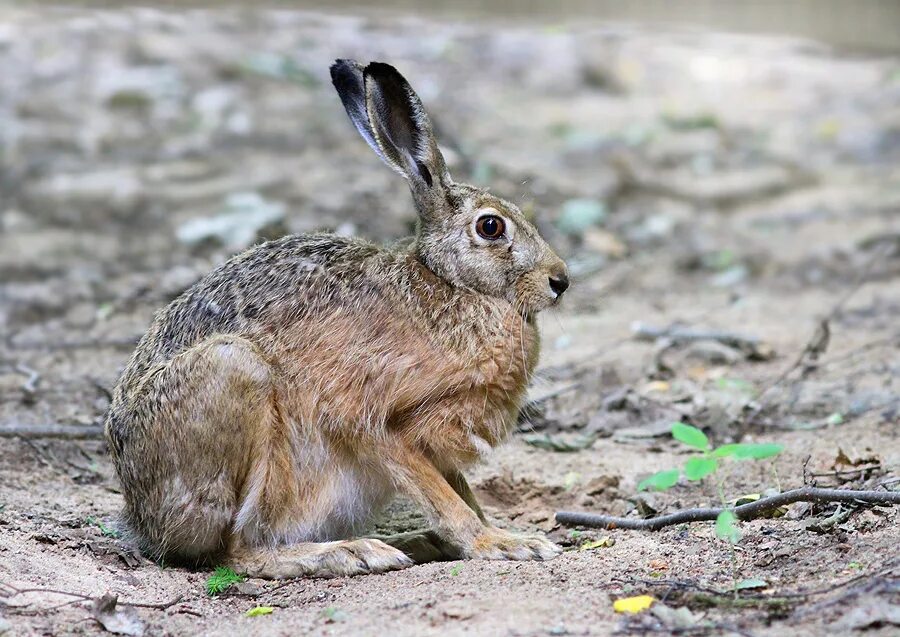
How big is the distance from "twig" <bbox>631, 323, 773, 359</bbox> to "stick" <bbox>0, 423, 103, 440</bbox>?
372cm

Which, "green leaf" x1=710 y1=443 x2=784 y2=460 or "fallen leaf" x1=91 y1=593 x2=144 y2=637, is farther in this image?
"fallen leaf" x1=91 y1=593 x2=144 y2=637

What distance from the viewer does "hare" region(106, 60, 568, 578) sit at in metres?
4.73

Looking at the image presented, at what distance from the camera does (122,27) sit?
13883 millimetres

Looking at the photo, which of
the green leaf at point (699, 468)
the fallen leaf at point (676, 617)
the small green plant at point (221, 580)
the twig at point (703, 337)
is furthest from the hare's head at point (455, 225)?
the twig at point (703, 337)

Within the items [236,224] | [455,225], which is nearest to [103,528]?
[455,225]

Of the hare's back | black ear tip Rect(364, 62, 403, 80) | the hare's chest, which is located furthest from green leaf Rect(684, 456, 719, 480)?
black ear tip Rect(364, 62, 403, 80)

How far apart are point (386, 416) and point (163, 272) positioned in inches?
186

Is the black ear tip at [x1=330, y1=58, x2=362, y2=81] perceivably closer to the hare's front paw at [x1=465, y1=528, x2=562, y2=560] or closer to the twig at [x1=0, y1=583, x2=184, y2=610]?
the hare's front paw at [x1=465, y1=528, x2=562, y2=560]

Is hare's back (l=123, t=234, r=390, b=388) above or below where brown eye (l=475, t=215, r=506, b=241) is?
below

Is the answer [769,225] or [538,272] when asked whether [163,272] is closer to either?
[538,272]

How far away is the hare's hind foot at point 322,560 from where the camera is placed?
4.75 metres

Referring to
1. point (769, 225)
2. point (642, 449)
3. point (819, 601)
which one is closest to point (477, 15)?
point (769, 225)

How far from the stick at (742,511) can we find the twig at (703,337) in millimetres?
2788

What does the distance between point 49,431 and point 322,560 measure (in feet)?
6.71
